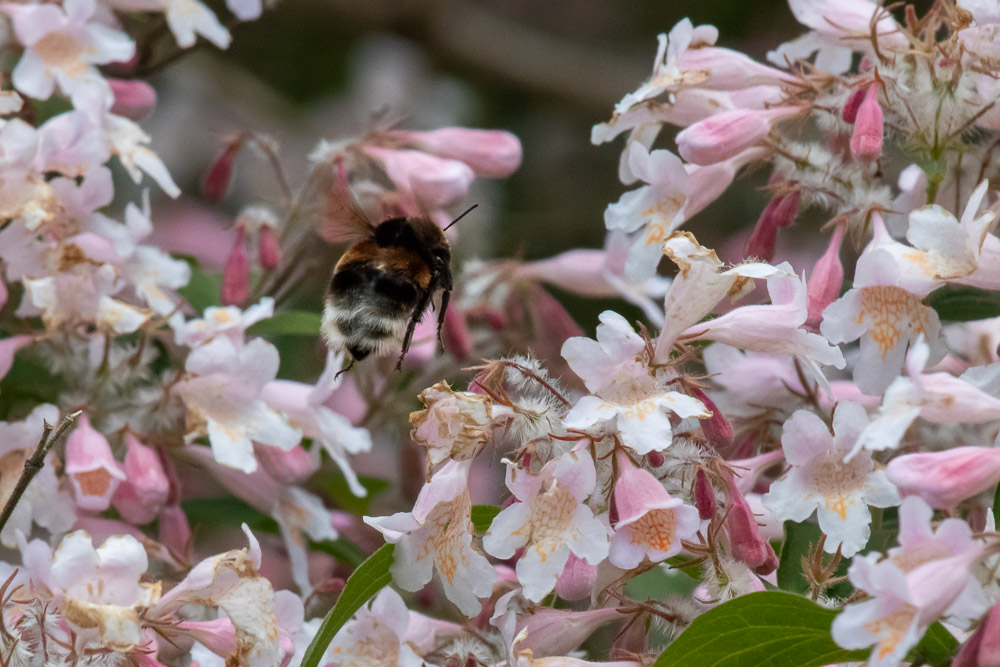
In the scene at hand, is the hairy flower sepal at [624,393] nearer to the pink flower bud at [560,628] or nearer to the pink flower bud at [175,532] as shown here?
the pink flower bud at [560,628]

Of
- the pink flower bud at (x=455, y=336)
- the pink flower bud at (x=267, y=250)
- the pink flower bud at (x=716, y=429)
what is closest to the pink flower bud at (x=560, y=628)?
the pink flower bud at (x=716, y=429)

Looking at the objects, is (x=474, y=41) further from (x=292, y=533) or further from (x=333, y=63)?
(x=292, y=533)

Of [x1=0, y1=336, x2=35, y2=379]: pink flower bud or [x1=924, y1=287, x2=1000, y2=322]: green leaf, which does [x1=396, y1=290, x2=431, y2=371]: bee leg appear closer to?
[x1=0, y1=336, x2=35, y2=379]: pink flower bud

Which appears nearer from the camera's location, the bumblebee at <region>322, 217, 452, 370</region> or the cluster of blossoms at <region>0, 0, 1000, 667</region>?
the cluster of blossoms at <region>0, 0, 1000, 667</region>

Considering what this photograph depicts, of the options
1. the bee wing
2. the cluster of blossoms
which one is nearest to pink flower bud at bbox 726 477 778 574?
the cluster of blossoms

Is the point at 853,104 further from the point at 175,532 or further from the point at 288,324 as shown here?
the point at 175,532

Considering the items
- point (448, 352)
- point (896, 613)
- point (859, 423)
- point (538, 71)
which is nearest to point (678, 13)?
point (538, 71)

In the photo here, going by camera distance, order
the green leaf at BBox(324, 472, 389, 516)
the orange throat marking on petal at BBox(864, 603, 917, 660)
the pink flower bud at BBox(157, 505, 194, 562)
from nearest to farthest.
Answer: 1. the orange throat marking on petal at BBox(864, 603, 917, 660)
2. the pink flower bud at BBox(157, 505, 194, 562)
3. the green leaf at BBox(324, 472, 389, 516)
